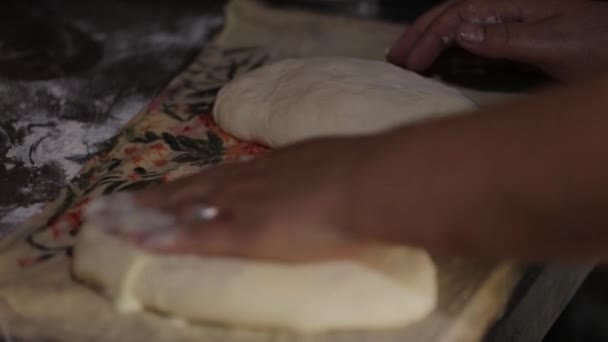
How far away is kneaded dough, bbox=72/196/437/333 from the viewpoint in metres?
0.85

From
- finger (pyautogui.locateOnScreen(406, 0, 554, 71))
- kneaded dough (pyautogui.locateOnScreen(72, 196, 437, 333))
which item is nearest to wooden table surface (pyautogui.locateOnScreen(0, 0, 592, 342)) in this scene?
kneaded dough (pyautogui.locateOnScreen(72, 196, 437, 333))

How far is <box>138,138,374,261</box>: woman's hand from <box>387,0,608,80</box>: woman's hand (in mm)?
594

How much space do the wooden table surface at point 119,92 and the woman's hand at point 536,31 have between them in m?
0.37

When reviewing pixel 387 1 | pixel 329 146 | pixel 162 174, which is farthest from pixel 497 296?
pixel 387 1

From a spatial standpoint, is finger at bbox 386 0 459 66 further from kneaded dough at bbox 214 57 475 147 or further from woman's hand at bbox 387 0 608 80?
kneaded dough at bbox 214 57 475 147

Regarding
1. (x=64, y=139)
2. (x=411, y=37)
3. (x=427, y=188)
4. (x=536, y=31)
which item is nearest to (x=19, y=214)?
(x=64, y=139)

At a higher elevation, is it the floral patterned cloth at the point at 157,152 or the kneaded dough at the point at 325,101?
the kneaded dough at the point at 325,101

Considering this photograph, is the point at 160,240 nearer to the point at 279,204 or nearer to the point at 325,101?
the point at 279,204

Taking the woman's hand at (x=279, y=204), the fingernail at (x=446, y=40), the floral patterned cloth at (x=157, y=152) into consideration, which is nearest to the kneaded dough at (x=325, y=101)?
the floral patterned cloth at (x=157, y=152)

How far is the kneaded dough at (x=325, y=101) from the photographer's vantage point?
1.15m

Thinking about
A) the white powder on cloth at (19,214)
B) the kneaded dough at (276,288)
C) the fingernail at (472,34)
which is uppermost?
the fingernail at (472,34)

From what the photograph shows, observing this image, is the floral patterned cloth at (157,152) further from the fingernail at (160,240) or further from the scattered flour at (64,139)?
the fingernail at (160,240)

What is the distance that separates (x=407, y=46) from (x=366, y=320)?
0.76m

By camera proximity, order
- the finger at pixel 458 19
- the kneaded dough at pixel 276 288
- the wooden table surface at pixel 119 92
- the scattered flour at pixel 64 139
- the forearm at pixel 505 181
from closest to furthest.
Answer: the forearm at pixel 505 181
the kneaded dough at pixel 276 288
the wooden table surface at pixel 119 92
the scattered flour at pixel 64 139
the finger at pixel 458 19
